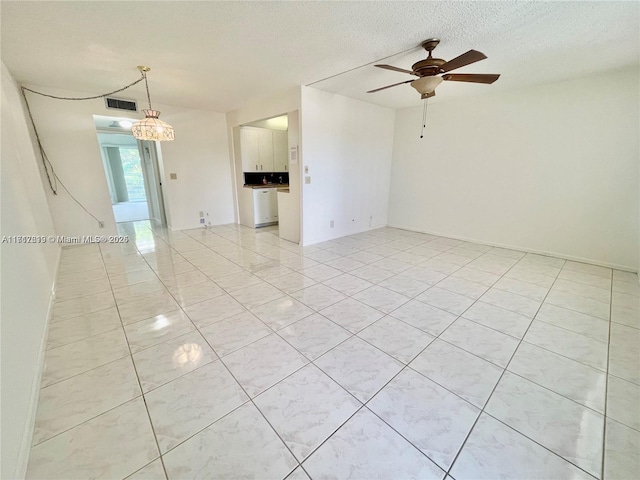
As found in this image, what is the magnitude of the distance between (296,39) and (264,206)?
3.68 m

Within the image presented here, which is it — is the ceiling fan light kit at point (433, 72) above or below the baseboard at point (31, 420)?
above

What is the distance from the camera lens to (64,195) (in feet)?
13.7

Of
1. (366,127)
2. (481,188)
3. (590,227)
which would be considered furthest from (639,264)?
(366,127)

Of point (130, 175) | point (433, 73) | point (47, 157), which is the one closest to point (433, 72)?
point (433, 73)

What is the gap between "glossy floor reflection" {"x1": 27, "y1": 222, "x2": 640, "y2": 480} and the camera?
1180 mm

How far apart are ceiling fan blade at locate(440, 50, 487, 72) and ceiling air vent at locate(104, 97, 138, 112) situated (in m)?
5.01

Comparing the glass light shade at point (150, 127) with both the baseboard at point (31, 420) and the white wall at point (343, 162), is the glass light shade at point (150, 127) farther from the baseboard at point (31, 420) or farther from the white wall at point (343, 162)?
the baseboard at point (31, 420)

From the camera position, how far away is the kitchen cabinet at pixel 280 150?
6000 mm

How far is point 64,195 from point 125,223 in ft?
6.95

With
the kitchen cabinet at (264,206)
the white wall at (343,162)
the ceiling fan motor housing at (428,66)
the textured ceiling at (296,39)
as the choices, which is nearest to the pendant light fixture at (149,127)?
the textured ceiling at (296,39)

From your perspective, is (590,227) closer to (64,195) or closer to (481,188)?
(481,188)

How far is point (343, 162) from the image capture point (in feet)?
→ 15.1

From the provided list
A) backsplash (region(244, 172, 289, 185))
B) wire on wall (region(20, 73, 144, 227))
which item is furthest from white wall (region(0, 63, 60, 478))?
backsplash (region(244, 172, 289, 185))

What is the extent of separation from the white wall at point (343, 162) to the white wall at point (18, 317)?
308cm
